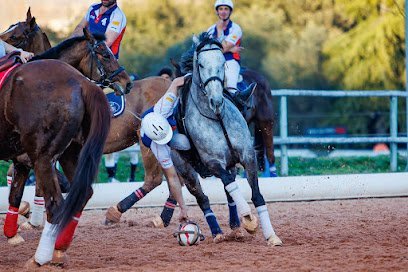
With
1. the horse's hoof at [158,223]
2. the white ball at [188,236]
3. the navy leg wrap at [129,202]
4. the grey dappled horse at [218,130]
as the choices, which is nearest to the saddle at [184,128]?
the grey dappled horse at [218,130]

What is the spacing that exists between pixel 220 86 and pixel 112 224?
2980 mm

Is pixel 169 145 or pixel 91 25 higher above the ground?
pixel 91 25

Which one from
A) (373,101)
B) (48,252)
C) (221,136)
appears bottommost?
(373,101)

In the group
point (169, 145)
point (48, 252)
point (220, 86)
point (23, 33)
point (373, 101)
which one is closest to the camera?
point (48, 252)

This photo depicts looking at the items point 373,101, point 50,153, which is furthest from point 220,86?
point 373,101

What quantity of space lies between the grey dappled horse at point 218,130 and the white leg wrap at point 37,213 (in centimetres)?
227

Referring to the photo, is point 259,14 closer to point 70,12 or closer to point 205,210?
point 70,12

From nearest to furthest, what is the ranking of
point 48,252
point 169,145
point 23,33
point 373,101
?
1. point 48,252
2. point 169,145
3. point 23,33
4. point 373,101

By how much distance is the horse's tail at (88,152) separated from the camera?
746cm

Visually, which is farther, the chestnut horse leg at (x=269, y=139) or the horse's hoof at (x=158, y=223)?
the chestnut horse leg at (x=269, y=139)

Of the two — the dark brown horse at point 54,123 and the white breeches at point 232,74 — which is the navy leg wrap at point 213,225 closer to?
the dark brown horse at point 54,123

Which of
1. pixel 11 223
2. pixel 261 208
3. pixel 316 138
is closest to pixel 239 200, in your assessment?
pixel 261 208

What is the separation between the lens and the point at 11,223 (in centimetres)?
948

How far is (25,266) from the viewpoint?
770 centimetres
